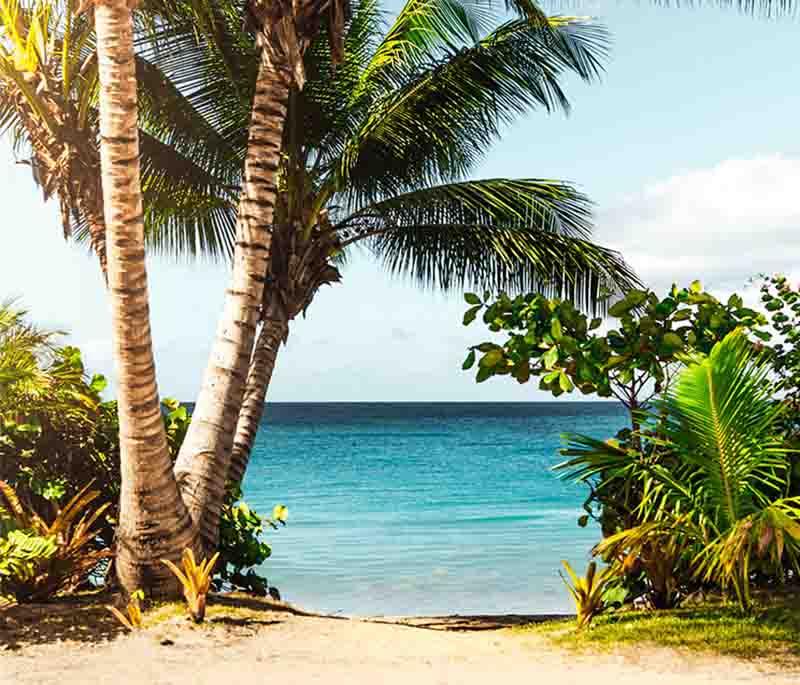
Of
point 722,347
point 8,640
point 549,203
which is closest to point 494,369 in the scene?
point 722,347

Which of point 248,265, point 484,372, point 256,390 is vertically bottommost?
point 256,390

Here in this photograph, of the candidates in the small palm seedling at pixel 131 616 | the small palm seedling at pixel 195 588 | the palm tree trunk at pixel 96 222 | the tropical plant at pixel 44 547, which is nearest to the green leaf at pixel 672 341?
the small palm seedling at pixel 195 588

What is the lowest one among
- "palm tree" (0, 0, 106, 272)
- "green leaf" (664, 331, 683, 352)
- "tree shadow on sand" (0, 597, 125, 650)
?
"tree shadow on sand" (0, 597, 125, 650)

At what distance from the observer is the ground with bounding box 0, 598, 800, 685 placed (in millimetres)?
6113

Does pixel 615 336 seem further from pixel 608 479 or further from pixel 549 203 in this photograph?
pixel 549 203

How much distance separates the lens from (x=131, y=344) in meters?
7.26

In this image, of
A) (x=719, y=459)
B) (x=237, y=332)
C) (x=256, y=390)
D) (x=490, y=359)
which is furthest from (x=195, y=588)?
(x=719, y=459)

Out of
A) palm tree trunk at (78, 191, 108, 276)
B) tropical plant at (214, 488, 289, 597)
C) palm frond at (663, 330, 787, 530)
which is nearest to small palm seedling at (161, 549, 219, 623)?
tropical plant at (214, 488, 289, 597)

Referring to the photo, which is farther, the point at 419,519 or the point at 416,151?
the point at 419,519

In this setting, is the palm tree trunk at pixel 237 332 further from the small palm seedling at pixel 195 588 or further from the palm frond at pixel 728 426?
the palm frond at pixel 728 426

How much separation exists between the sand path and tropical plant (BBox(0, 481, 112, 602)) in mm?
1099

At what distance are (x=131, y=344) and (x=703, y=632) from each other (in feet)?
15.2

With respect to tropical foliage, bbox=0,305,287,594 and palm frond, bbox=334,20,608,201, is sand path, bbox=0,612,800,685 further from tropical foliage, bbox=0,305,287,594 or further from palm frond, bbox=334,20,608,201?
palm frond, bbox=334,20,608,201

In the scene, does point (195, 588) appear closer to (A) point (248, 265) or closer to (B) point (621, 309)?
(A) point (248, 265)
